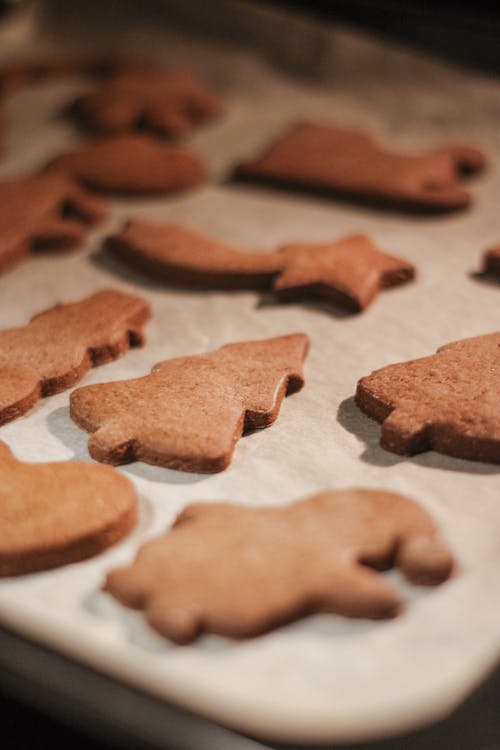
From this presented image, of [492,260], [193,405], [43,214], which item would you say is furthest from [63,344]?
[492,260]

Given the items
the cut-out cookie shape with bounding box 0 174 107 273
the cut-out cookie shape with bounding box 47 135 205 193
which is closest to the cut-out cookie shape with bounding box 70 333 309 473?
the cut-out cookie shape with bounding box 0 174 107 273

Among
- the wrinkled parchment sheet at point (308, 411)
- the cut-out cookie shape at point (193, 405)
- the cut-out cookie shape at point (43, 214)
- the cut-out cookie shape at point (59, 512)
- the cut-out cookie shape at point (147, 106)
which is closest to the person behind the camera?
the wrinkled parchment sheet at point (308, 411)

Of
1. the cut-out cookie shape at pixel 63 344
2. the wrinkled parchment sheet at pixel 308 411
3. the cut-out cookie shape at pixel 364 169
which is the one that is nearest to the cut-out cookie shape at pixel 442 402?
the wrinkled parchment sheet at pixel 308 411

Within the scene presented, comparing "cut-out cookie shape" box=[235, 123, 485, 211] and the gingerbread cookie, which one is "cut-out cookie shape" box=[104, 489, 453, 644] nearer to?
the gingerbread cookie

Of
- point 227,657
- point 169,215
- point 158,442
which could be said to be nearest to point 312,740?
point 227,657

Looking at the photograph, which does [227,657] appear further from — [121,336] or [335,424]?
[121,336]

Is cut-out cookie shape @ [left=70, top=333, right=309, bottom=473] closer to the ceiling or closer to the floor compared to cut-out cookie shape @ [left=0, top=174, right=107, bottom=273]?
closer to the ceiling

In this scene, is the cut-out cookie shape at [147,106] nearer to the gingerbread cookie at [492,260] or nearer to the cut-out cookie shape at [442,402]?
the gingerbread cookie at [492,260]
